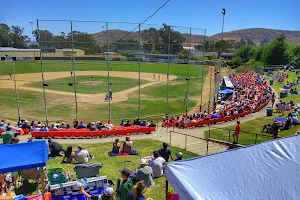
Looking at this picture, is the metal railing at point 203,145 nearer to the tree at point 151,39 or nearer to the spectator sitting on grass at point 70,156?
the spectator sitting on grass at point 70,156

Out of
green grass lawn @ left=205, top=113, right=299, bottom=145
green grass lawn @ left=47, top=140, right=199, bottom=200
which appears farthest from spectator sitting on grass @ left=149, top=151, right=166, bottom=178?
green grass lawn @ left=205, top=113, right=299, bottom=145

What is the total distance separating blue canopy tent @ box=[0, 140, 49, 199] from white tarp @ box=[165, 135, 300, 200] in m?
3.27

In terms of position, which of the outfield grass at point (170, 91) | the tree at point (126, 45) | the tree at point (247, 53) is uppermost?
the tree at point (247, 53)

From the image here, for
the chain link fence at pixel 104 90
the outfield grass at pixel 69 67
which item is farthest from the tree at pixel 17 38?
the chain link fence at pixel 104 90

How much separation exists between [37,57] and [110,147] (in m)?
57.2

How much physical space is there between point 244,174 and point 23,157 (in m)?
5.12

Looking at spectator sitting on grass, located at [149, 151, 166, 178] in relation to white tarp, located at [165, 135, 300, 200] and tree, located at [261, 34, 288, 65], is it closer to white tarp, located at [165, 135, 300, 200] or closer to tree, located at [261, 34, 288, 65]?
white tarp, located at [165, 135, 300, 200]

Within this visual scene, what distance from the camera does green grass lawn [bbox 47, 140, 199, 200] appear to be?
338 inches

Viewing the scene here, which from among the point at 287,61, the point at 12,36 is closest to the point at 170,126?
the point at 287,61

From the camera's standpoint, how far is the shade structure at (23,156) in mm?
6086

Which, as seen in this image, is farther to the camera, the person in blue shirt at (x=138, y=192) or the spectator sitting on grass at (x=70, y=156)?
the spectator sitting on grass at (x=70, y=156)

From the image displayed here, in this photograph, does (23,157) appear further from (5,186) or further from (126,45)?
(126,45)

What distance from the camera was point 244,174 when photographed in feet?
15.8

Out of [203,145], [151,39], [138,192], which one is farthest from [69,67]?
[138,192]
